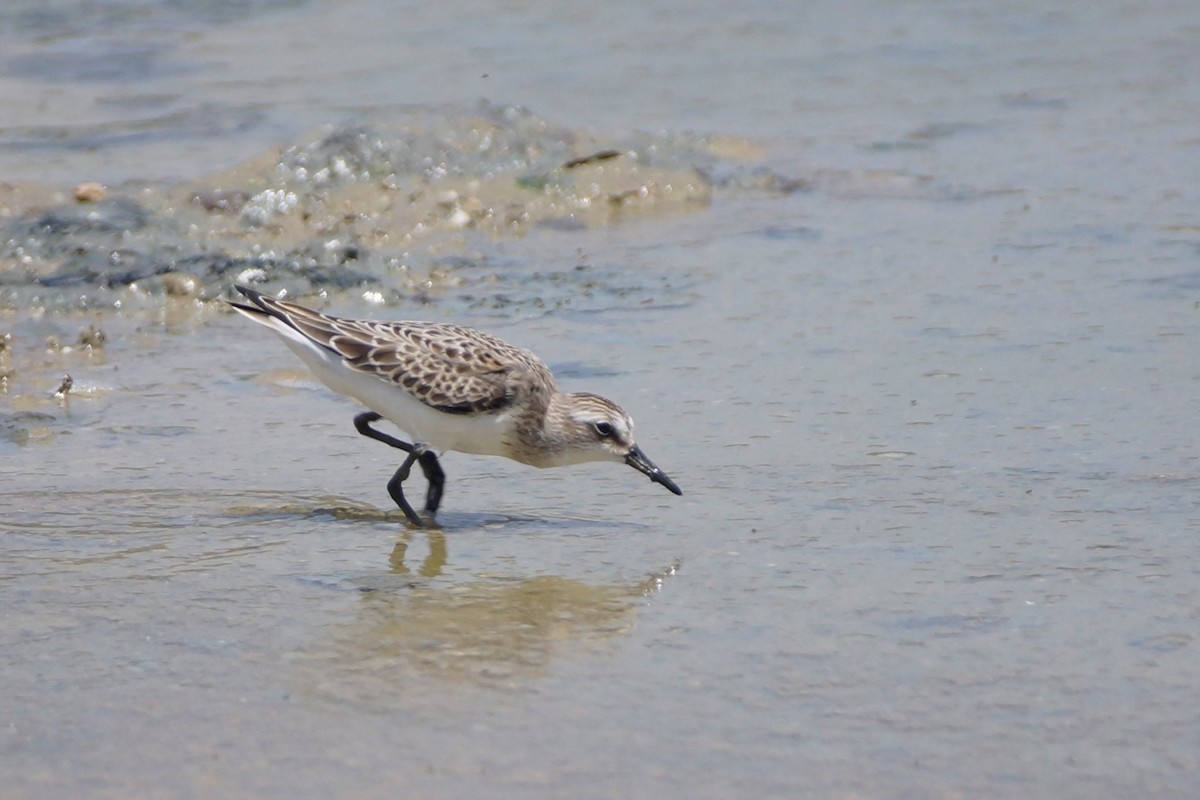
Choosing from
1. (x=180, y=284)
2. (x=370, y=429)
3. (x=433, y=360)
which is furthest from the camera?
(x=180, y=284)

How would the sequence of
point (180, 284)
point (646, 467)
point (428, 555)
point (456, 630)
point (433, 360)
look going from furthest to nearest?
point (180, 284), point (433, 360), point (646, 467), point (428, 555), point (456, 630)

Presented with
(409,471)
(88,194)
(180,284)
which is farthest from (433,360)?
(88,194)

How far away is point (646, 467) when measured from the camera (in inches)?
285

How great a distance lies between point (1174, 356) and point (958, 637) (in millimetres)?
3733

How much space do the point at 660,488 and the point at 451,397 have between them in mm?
973

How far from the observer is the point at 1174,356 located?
883cm

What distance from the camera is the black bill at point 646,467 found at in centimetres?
714

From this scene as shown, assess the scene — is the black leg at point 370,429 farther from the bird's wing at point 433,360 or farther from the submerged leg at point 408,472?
the bird's wing at point 433,360

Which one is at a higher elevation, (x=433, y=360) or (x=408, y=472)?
(x=433, y=360)

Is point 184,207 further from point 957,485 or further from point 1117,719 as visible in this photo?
point 1117,719

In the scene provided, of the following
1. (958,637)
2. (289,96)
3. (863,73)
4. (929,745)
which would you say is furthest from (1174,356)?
(289,96)

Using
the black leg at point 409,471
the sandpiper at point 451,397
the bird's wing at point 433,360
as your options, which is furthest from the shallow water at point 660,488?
the bird's wing at point 433,360

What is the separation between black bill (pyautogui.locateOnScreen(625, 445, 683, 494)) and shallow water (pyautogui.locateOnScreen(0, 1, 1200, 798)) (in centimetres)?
15

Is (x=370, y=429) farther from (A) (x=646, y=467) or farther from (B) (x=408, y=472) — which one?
(A) (x=646, y=467)
